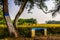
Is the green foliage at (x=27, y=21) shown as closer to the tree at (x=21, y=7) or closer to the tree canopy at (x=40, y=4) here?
the tree at (x=21, y=7)

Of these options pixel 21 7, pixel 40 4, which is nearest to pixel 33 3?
pixel 40 4

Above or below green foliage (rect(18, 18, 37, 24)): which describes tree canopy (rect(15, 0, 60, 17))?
above

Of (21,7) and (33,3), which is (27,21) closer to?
(21,7)

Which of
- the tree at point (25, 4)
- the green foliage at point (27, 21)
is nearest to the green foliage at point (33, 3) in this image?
the tree at point (25, 4)

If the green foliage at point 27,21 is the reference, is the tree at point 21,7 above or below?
above

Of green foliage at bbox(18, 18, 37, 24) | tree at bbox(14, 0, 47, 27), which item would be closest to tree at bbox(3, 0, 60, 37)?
tree at bbox(14, 0, 47, 27)

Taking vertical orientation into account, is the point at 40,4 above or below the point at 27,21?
above

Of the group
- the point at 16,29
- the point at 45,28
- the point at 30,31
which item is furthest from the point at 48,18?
the point at 16,29

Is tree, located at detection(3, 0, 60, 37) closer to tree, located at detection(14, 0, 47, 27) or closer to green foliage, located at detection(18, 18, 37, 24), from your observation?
tree, located at detection(14, 0, 47, 27)

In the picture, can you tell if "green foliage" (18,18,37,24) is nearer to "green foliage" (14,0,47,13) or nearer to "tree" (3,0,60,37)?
"tree" (3,0,60,37)

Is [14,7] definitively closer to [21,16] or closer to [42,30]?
[21,16]

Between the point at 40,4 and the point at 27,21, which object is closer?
the point at 27,21

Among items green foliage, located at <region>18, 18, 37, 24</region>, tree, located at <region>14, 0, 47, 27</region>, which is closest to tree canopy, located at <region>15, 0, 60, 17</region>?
tree, located at <region>14, 0, 47, 27</region>

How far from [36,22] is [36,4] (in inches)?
22.2
